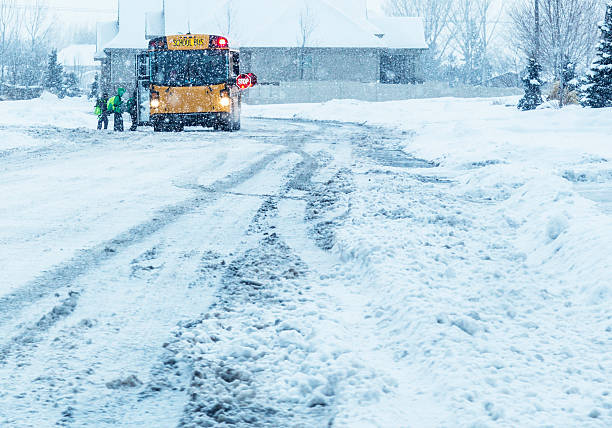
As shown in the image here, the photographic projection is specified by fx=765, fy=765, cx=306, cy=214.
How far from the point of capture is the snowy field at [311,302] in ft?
10.8

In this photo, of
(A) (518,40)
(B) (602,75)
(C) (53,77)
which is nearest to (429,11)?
(A) (518,40)

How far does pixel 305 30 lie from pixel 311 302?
52.1 metres

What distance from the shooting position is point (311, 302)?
4766mm

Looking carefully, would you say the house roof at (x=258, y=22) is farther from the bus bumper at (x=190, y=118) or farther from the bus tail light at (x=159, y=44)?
the bus bumper at (x=190, y=118)

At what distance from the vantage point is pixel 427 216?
7.19 meters

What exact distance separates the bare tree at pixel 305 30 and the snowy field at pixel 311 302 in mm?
45786

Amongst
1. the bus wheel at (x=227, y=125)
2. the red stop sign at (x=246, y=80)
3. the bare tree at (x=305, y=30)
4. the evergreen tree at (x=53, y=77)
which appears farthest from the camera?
the evergreen tree at (x=53, y=77)

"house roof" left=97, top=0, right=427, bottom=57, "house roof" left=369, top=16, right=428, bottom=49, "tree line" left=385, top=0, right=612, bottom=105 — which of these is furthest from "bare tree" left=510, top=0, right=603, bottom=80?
"house roof" left=369, top=16, right=428, bottom=49

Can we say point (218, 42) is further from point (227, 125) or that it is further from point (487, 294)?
point (487, 294)

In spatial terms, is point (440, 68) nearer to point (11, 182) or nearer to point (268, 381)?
point (11, 182)

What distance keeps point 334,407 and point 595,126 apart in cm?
1695

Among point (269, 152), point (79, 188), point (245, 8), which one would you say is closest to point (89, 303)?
point (79, 188)

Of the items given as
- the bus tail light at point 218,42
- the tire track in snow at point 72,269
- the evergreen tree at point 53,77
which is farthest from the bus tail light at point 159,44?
the evergreen tree at point 53,77

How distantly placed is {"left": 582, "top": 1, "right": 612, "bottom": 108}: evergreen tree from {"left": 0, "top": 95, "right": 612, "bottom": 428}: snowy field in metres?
16.7
